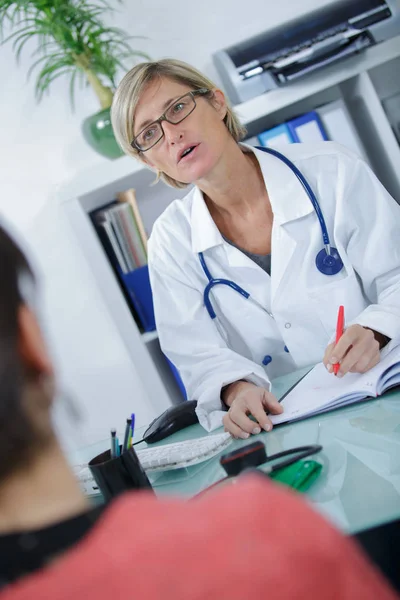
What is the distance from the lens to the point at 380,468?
77 cm

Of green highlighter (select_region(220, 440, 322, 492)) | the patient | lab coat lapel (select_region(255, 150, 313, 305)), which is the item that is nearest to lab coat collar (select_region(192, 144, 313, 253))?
lab coat lapel (select_region(255, 150, 313, 305))

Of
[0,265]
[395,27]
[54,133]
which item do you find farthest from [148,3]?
[0,265]

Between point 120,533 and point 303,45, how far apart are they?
1.93m

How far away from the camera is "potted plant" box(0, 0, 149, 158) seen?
2.00 metres

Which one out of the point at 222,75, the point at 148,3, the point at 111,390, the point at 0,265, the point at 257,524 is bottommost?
the point at 111,390

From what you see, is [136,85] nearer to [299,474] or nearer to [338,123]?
[338,123]

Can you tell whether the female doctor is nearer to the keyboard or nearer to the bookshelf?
the keyboard

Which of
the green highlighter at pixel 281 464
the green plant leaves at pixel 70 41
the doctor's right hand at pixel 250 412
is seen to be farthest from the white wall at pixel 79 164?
the green highlighter at pixel 281 464

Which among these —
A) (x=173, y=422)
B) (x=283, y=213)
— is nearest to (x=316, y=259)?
(x=283, y=213)

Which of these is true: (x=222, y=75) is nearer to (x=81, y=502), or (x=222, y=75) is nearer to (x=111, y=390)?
(x=111, y=390)

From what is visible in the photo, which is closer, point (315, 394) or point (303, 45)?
point (315, 394)

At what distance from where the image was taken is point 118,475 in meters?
0.88

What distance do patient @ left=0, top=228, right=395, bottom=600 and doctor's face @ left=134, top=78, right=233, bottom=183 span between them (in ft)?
3.73

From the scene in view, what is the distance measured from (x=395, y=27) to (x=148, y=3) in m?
0.90
